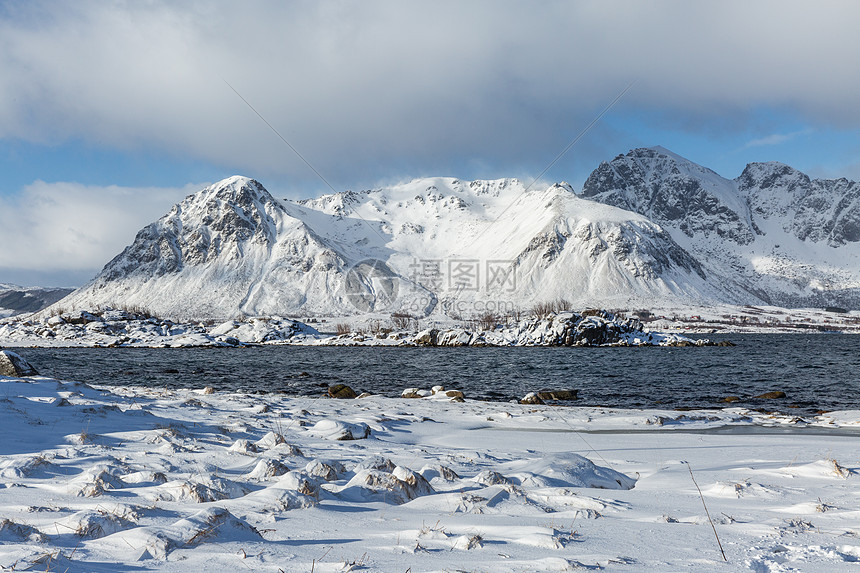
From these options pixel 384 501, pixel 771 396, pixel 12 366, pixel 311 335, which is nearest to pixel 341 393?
pixel 12 366

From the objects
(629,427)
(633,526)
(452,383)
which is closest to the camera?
(633,526)

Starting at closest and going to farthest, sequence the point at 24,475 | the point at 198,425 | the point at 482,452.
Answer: the point at 24,475
the point at 482,452
the point at 198,425

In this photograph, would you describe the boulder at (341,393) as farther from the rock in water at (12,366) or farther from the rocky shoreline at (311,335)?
the rocky shoreline at (311,335)

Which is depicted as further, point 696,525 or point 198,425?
point 198,425

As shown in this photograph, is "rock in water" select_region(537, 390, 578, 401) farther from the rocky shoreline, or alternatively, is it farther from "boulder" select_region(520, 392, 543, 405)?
the rocky shoreline

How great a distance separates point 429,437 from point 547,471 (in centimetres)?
666

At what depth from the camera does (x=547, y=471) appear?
8.80 meters

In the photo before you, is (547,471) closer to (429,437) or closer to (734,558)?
(734,558)

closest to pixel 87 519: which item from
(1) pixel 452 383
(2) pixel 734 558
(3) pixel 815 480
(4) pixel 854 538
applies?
(2) pixel 734 558

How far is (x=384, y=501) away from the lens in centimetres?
725

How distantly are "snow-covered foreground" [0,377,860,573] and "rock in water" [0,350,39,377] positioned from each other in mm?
11737

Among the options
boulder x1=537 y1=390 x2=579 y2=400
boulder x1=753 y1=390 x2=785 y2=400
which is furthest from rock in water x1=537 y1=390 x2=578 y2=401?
boulder x1=753 y1=390 x2=785 y2=400

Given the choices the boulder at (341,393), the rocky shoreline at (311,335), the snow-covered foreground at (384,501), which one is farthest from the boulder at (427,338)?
the snow-covered foreground at (384,501)

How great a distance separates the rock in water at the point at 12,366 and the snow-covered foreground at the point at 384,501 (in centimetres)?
1174
